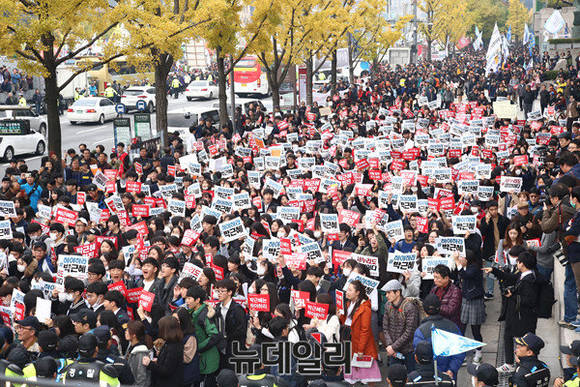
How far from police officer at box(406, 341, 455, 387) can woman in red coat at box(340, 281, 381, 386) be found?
1429 millimetres

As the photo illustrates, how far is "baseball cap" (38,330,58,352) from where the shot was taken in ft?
24.0

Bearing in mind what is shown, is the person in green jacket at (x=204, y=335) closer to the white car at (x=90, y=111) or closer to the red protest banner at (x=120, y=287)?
the red protest banner at (x=120, y=287)

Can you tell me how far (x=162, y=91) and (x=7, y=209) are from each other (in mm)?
12438

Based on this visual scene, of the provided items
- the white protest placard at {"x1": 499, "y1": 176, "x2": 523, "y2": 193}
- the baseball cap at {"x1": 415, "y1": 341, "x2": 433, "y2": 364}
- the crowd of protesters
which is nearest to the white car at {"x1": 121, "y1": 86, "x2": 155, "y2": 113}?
the crowd of protesters

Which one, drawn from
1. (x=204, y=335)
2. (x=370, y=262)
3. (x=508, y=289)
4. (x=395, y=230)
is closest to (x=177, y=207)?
(x=395, y=230)

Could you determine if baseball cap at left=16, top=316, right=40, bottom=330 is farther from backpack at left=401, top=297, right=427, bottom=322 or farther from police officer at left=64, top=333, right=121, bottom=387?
backpack at left=401, top=297, right=427, bottom=322

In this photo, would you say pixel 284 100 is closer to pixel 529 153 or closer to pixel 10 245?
pixel 529 153

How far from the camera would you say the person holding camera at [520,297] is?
916 centimetres

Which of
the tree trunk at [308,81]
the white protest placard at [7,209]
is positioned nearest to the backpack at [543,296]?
the white protest placard at [7,209]

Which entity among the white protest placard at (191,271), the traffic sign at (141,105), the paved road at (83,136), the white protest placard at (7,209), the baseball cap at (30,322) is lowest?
the baseball cap at (30,322)

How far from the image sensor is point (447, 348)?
734cm

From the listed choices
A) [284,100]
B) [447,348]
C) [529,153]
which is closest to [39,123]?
[284,100]

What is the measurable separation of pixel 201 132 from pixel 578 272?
17152 mm

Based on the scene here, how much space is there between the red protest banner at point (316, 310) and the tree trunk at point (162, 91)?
55.2 feet
